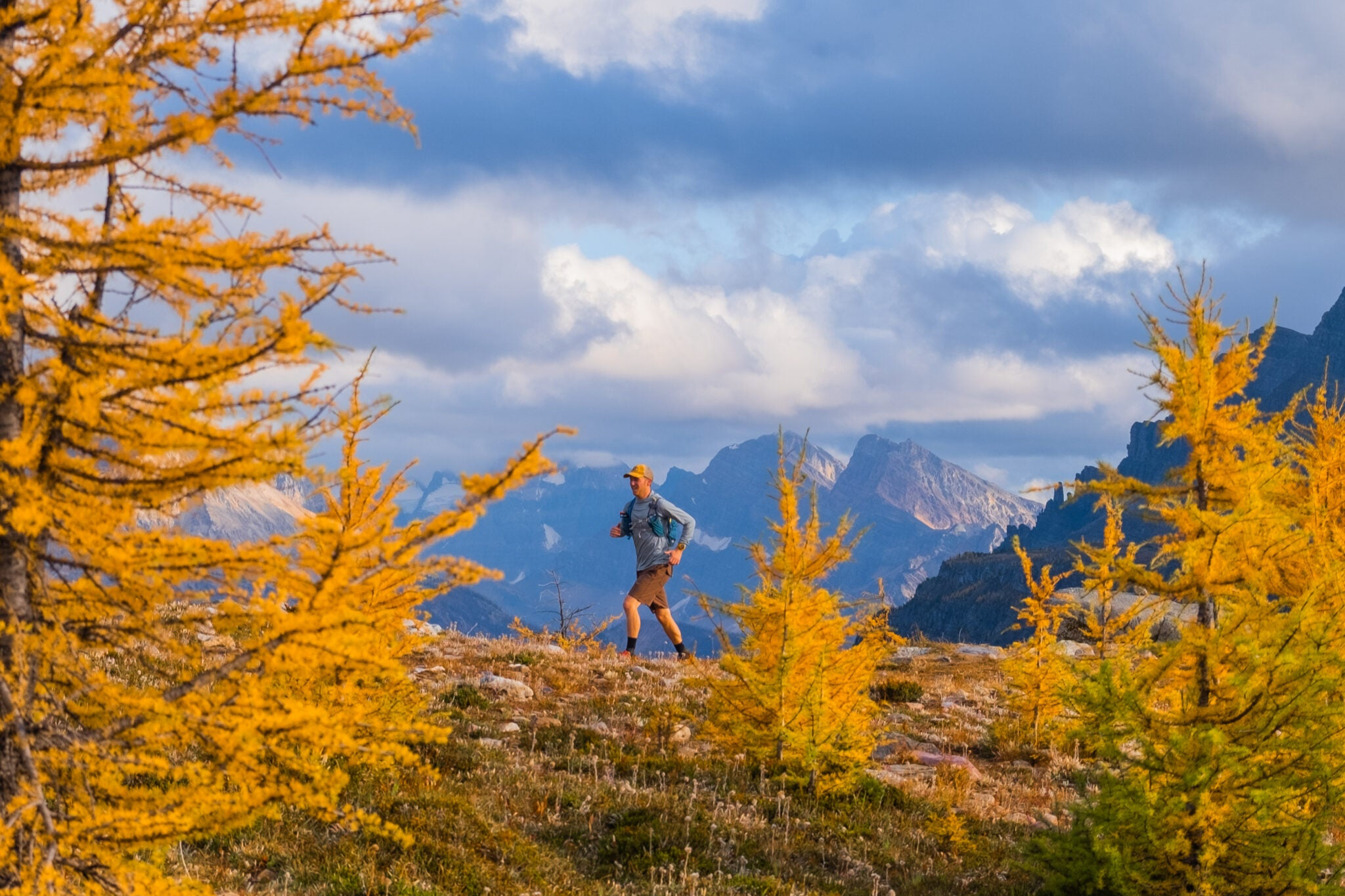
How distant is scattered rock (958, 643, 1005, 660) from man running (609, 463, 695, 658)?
11.7 meters

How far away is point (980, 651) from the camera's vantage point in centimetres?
2569

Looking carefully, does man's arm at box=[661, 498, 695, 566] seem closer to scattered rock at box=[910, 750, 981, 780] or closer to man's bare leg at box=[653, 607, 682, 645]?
man's bare leg at box=[653, 607, 682, 645]

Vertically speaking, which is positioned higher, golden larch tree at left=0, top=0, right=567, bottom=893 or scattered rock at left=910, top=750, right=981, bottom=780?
golden larch tree at left=0, top=0, right=567, bottom=893

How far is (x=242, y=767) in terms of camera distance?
3.83m

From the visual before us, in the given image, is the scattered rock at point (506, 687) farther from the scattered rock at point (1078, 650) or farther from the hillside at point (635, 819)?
the scattered rock at point (1078, 650)

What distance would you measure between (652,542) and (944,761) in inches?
238

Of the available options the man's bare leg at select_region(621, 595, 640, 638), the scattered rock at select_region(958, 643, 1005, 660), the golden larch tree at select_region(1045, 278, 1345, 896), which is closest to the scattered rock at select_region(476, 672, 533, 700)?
the man's bare leg at select_region(621, 595, 640, 638)

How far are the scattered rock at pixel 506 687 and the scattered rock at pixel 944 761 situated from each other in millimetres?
5622

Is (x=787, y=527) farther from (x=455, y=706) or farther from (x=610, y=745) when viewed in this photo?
(x=455, y=706)

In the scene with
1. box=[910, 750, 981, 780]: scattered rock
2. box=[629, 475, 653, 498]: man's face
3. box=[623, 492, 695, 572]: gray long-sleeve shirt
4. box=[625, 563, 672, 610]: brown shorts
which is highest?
box=[629, 475, 653, 498]: man's face

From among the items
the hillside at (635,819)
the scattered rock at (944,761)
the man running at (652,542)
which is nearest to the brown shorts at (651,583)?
the man running at (652,542)

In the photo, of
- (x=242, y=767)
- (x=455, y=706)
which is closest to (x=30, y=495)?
(x=242, y=767)

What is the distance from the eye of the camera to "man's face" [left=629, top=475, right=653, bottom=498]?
14.9 meters

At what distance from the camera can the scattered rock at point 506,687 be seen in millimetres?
13312
